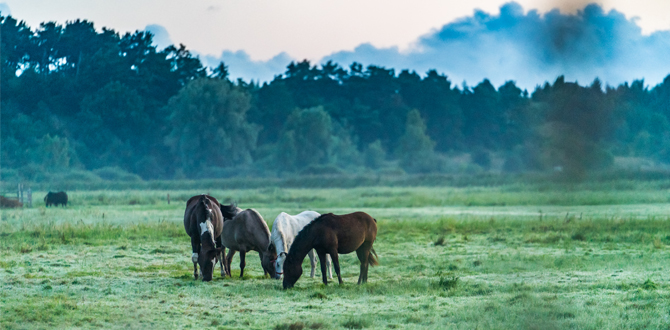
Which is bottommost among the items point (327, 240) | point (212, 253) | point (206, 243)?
point (212, 253)

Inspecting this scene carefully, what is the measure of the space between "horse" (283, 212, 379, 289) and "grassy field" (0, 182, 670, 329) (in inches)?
16.2

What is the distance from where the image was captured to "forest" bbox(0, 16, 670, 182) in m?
85.2

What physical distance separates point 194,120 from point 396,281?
7388cm

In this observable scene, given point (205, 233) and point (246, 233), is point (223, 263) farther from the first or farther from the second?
point (205, 233)

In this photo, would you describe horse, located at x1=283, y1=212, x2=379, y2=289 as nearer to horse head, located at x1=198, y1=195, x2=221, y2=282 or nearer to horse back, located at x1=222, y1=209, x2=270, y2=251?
horse head, located at x1=198, y1=195, x2=221, y2=282

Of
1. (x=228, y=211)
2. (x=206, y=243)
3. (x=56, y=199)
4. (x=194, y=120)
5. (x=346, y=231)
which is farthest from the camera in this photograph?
(x=194, y=120)

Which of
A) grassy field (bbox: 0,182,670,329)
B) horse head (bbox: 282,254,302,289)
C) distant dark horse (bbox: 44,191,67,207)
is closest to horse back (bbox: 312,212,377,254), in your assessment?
horse head (bbox: 282,254,302,289)

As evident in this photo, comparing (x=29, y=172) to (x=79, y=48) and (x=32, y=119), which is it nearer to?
(x=32, y=119)

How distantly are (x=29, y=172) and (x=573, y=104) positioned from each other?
82180 mm

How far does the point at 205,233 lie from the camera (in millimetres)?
14914

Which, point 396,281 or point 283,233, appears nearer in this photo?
point 396,281

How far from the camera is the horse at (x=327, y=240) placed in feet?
44.9

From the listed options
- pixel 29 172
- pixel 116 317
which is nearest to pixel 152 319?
pixel 116 317

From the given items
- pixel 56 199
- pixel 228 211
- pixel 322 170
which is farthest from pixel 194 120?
pixel 228 211
